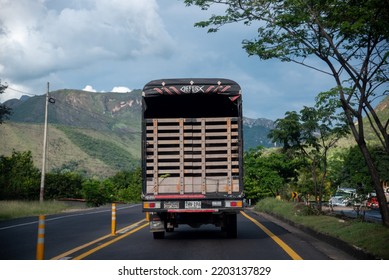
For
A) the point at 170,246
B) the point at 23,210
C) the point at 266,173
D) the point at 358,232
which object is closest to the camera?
the point at 358,232

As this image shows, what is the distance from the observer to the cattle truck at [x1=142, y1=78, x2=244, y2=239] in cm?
1323

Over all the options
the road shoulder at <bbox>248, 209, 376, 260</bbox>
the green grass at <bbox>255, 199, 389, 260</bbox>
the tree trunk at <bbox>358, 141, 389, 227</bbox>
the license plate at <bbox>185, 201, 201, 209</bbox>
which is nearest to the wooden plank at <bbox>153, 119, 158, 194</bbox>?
the license plate at <bbox>185, 201, 201, 209</bbox>

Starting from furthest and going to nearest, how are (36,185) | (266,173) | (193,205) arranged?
(36,185) < (266,173) < (193,205)

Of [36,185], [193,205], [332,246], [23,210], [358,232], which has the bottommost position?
[332,246]

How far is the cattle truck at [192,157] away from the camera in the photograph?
1323 centimetres

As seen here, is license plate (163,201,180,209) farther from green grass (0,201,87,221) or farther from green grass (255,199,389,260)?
green grass (0,201,87,221)

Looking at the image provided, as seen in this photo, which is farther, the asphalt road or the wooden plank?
the wooden plank

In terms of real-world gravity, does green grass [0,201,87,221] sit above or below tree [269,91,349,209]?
below

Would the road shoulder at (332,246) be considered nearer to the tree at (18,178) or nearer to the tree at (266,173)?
the tree at (266,173)

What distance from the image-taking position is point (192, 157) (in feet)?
44.1

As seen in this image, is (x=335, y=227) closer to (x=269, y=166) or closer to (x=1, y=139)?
(x=269, y=166)

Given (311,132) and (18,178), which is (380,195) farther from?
(18,178)

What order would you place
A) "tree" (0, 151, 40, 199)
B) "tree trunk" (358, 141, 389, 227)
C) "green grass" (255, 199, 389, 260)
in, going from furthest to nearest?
1. "tree" (0, 151, 40, 199)
2. "tree trunk" (358, 141, 389, 227)
3. "green grass" (255, 199, 389, 260)

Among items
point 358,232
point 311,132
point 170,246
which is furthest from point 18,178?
point 358,232
